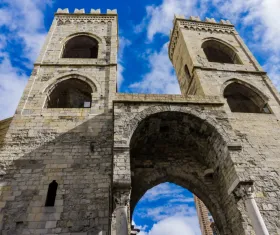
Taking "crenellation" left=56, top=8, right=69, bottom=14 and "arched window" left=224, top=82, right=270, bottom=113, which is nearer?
"arched window" left=224, top=82, right=270, bottom=113

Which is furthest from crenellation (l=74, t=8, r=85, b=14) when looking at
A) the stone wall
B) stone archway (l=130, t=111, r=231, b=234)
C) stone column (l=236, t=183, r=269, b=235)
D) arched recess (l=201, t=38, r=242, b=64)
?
stone column (l=236, t=183, r=269, b=235)

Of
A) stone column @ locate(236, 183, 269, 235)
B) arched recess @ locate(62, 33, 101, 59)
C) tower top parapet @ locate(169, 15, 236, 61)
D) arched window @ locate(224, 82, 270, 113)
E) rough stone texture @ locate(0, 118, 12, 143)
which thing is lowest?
stone column @ locate(236, 183, 269, 235)

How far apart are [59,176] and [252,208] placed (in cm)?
532

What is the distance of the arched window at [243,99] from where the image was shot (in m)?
11.0

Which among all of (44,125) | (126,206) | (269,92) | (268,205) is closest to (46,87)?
(44,125)

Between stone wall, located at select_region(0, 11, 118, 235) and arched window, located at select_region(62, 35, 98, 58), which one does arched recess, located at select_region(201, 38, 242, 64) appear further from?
stone wall, located at select_region(0, 11, 118, 235)

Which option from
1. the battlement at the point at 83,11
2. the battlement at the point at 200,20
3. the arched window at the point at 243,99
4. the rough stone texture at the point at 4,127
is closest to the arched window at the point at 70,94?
the rough stone texture at the point at 4,127

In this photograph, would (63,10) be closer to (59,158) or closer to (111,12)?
(111,12)

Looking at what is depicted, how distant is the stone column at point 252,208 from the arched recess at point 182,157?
89 centimetres

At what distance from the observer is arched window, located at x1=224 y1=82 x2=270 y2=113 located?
1101 cm

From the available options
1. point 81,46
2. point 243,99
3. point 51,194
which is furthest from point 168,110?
point 81,46

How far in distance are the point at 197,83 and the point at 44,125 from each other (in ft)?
23.0

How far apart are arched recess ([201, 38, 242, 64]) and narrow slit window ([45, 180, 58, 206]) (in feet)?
38.0

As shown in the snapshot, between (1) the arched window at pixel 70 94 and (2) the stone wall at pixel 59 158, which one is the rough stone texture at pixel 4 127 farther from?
(1) the arched window at pixel 70 94
